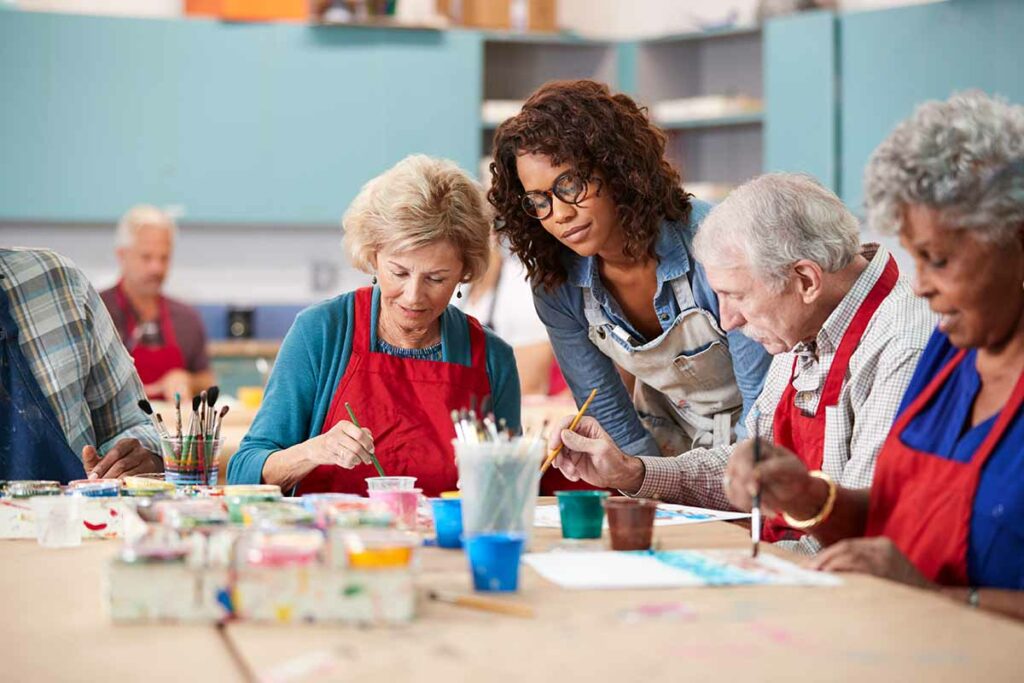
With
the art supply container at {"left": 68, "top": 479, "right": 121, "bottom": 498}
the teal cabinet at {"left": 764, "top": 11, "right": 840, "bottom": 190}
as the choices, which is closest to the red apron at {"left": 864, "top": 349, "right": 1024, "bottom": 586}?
the art supply container at {"left": 68, "top": 479, "right": 121, "bottom": 498}

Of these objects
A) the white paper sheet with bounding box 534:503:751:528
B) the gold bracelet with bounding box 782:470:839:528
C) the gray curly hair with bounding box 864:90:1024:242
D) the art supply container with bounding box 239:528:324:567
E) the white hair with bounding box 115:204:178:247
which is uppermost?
the white hair with bounding box 115:204:178:247

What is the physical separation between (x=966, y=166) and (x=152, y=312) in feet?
16.2

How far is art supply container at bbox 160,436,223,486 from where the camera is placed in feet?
7.81

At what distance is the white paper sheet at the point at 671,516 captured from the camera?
2.19 m

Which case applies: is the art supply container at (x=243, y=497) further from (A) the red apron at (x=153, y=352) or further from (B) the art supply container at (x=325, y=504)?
(A) the red apron at (x=153, y=352)

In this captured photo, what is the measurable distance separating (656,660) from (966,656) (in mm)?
310

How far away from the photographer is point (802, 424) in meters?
2.35

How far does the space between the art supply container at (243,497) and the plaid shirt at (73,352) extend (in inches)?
28.3

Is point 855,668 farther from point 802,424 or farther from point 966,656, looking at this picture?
point 802,424

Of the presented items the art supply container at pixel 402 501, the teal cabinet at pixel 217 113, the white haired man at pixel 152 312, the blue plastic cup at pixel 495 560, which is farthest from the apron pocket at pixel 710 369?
the teal cabinet at pixel 217 113

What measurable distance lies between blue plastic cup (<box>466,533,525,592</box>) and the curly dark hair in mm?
1390

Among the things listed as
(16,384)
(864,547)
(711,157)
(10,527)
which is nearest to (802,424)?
(864,547)

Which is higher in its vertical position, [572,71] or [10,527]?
[572,71]

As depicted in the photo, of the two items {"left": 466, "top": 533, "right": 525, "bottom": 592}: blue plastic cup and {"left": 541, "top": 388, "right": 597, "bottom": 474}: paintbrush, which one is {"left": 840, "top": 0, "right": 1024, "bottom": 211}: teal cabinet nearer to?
{"left": 541, "top": 388, "right": 597, "bottom": 474}: paintbrush
